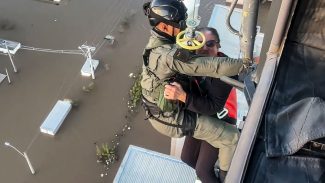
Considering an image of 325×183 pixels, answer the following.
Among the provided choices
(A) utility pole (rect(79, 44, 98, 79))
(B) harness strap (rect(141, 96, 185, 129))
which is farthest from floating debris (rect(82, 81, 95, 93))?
(B) harness strap (rect(141, 96, 185, 129))

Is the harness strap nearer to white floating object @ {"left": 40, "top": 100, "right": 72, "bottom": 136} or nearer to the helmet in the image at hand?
the helmet

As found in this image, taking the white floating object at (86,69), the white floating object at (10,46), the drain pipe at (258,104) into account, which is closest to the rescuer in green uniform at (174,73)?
the drain pipe at (258,104)

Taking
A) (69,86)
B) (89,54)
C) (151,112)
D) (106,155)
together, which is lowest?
(106,155)

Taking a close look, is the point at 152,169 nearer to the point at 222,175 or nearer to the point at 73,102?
the point at 222,175

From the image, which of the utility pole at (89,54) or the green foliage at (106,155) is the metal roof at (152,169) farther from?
the utility pole at (89,54)

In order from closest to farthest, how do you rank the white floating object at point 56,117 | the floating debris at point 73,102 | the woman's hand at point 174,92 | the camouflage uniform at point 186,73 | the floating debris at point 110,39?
the camouflage uniform at point 186,73 < the woman's hand at point 174,92 < the white floating object at point 56,117 < the floating debris at point 73,102 < the floating debris at point 110,39

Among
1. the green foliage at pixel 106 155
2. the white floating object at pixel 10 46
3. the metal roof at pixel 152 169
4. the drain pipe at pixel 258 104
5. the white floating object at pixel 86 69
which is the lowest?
the green foliage at pixel 106 155

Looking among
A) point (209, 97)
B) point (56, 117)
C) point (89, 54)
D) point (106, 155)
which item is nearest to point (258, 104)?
point (209, 97)
